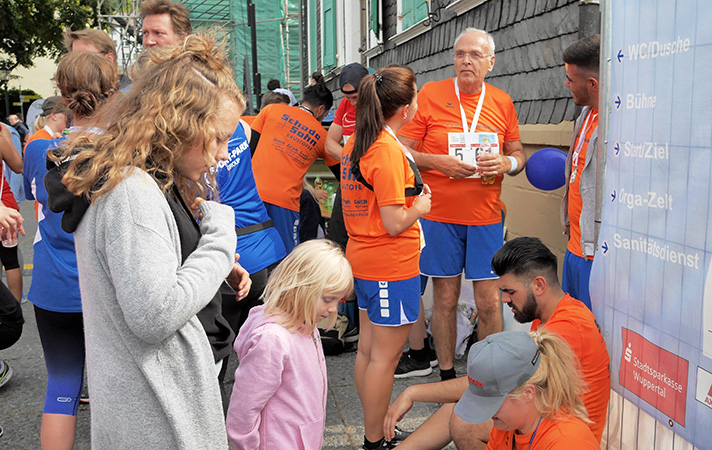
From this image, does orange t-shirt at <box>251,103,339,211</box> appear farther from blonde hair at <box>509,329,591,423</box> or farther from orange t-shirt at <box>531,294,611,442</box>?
blonde hair at <box>509,329,591,423</box>

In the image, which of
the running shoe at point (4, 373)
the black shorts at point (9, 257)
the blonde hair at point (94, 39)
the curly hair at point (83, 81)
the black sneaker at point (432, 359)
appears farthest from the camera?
the black shorts at point (9, 257)

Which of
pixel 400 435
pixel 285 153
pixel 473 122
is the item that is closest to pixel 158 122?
pixel 400 435

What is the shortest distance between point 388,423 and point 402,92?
156cm

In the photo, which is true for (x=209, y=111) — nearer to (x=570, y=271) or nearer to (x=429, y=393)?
(x=429, y=393)

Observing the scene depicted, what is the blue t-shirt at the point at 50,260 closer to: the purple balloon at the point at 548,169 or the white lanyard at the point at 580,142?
the white lanyard at the point at 580,142

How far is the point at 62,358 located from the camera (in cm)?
283

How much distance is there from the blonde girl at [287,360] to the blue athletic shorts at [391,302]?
79 centimetres

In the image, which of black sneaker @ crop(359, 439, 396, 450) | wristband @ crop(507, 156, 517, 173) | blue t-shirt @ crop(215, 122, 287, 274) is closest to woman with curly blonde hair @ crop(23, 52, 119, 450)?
blue t-shirt @ crop(215, 122, 287, 274)

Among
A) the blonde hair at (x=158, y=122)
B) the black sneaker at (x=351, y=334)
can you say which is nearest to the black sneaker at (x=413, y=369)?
the black sneaker at (x=351, y=334)

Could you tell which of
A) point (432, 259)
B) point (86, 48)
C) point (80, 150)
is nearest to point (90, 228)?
point (80, 150)

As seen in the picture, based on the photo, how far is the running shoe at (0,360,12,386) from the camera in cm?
452

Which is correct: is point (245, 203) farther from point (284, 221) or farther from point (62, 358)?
point (284, 221)

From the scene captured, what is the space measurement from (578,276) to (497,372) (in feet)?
4.05

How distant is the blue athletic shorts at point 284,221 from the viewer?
4.79m
